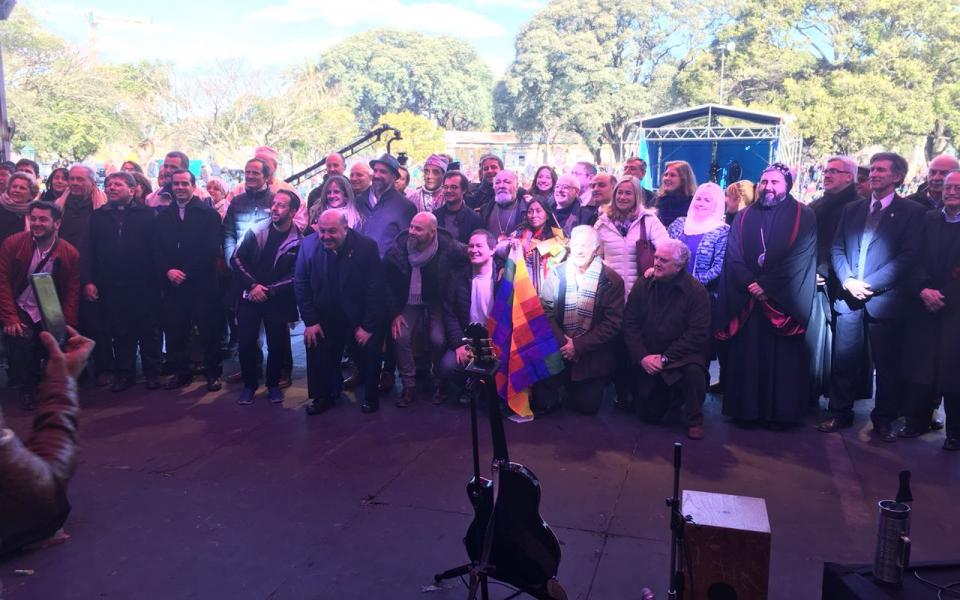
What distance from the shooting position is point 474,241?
18.3ft

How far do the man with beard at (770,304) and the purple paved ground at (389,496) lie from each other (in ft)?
0.81

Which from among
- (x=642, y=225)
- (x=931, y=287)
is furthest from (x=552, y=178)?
(x=931, y=287)

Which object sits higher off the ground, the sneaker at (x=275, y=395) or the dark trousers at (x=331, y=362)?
the dark trousers at (x=331, y=362)

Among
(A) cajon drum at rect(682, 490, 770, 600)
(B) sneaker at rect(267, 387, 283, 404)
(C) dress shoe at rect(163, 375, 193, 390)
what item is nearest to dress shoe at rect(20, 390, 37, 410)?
(C) dress shoe at rect(163, 375, 193, 390)

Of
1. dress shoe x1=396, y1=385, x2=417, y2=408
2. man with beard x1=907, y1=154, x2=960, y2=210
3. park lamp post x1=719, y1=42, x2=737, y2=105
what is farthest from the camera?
park lamp post x1=719, y1=42, x2=737, y2=105

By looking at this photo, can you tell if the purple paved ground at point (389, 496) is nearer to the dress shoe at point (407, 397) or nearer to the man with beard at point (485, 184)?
the dress shoe at point (407, 397)

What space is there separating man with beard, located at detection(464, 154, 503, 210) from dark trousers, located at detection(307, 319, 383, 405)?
2289 millimetres

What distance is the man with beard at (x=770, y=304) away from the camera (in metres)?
5.09

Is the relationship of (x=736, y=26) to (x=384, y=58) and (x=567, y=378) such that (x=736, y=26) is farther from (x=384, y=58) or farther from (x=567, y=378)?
(x=567, y=378)

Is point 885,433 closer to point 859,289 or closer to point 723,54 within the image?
point 859,289

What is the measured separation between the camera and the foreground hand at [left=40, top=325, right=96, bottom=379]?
1.97m

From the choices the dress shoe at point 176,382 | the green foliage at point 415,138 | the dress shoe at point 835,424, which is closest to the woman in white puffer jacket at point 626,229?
the dress shoe at point 835,424

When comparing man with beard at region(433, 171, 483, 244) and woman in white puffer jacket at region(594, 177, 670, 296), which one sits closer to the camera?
woman in white puffer jacket at region(594, 177, 670, 296)

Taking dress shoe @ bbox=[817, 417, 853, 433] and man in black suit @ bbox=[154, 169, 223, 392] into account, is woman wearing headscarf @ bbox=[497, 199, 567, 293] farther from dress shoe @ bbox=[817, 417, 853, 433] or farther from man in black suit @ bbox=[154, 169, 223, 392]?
man in black suit @ bbox=[154, 169, 223, 392]
